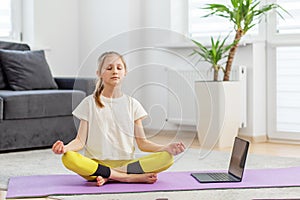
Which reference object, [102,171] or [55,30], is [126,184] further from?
[55,30]

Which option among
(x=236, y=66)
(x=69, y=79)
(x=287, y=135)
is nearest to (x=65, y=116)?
(x=69, y=79)

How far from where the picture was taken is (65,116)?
4465 millimetres

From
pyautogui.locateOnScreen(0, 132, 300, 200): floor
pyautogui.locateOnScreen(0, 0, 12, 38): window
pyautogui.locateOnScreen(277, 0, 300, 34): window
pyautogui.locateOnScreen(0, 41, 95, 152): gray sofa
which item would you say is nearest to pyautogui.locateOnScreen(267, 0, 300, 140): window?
pyautogui.locateOnScreen(277, 0, 300, 34): window

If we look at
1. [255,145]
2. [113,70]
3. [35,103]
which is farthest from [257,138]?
[113,70]

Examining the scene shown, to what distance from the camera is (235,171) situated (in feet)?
9.85

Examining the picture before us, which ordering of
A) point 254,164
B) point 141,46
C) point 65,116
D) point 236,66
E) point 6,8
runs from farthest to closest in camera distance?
point 6,8 → point 236,66 → point 65,116 → point 254,164 → point 141,46

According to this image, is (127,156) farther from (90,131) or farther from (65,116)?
(65,116)

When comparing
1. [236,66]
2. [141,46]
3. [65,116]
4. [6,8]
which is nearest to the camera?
[141,46]

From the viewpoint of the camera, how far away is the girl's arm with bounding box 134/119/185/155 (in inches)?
108

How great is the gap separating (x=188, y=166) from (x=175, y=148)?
78cm

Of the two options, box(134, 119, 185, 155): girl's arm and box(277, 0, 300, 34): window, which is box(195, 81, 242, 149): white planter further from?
box(134, 119, 185, 155): girl's arm

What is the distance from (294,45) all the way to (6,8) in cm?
251

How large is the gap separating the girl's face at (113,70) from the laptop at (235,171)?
0.63m

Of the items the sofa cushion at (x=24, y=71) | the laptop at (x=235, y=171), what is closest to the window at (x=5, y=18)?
the sofa cushion at (x=24, y=71)
